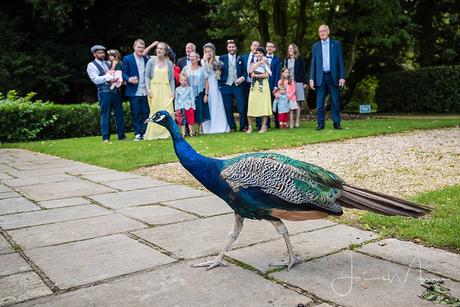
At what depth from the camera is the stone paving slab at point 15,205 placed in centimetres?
499

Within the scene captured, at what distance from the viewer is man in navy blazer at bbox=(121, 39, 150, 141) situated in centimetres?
1128

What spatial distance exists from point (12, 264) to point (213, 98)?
947cm

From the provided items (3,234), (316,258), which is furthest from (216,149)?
(316,258)

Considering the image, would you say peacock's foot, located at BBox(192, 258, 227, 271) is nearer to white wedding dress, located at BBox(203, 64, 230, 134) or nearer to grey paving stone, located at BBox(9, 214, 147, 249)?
grey paving stone, located at BBox(9, 214, 147, 249)

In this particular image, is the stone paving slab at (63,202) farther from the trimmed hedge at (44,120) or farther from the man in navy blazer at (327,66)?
the trimmed hedge at (44,120)

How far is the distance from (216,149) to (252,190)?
19.3 feet

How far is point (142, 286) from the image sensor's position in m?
2.84

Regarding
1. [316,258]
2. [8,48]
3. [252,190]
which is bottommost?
[316,258]

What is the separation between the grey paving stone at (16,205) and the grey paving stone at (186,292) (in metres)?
2.57

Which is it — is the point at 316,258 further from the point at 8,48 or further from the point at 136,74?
the point at 8,48

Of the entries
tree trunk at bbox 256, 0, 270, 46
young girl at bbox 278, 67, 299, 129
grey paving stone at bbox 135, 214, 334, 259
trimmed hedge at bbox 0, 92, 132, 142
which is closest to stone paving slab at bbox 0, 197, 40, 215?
grey paving stone at bbox 135, 214, 334, 259

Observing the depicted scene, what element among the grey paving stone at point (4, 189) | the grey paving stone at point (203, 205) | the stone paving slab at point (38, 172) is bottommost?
the grey paving stone at point (203, 205)

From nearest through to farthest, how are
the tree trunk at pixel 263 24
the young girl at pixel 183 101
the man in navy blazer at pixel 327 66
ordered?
the man in navy blazer at pixel 327 66 → the young girl at pixel 183 101 → the tree trunk at pixel 263 24

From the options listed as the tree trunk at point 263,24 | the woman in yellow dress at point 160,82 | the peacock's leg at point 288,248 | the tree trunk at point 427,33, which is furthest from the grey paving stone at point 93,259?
the tree trunk at point 427,33
